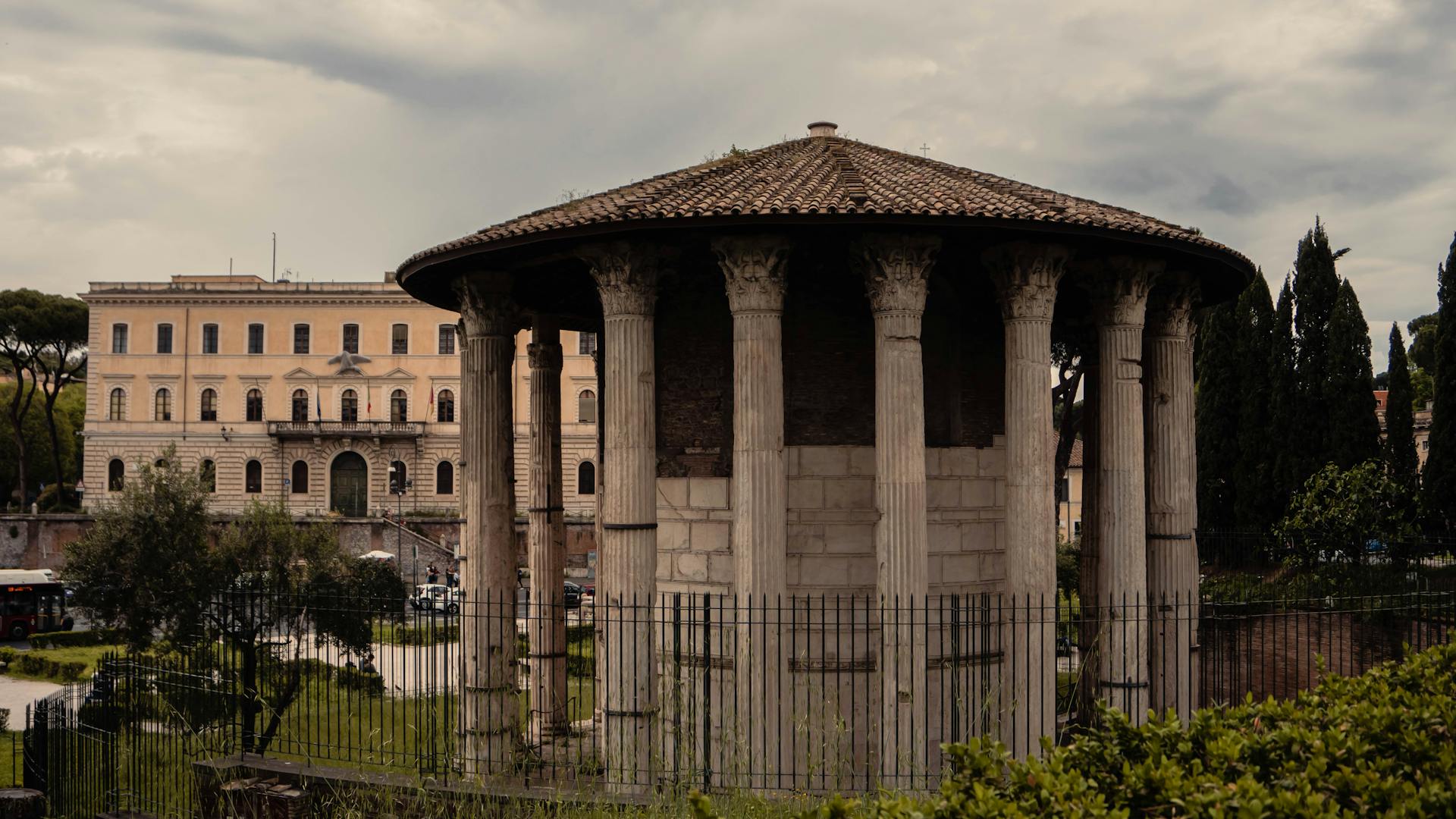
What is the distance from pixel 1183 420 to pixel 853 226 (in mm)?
5478

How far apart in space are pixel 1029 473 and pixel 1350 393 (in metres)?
20.8

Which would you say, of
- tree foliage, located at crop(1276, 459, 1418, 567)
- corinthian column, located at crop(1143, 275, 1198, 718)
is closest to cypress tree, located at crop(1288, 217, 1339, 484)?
tree foliage, located at crop(1276, 459, 1418, 567)

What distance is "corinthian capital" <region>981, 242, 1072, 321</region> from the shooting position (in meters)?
12.1

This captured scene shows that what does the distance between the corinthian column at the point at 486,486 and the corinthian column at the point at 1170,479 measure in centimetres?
746

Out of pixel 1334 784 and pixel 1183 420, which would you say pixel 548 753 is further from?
pixel 1334 784

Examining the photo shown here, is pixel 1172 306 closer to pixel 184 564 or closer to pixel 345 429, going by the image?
pixel 184 564

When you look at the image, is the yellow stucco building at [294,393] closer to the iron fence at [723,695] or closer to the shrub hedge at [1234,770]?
the iron fence at [723,695]

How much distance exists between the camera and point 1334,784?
5.11m

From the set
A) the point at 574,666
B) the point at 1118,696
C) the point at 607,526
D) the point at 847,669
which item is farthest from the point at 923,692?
the point at 574,666

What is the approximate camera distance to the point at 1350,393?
28.9m

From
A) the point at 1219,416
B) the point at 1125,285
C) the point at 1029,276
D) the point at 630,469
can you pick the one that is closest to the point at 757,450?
the point at 630,469

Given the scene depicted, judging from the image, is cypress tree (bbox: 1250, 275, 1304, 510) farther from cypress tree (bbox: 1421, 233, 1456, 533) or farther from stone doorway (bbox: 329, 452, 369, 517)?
stone doorway (bbox: 329, 452, 369, 517)

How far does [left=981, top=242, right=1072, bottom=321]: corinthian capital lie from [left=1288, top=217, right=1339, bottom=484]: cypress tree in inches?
791

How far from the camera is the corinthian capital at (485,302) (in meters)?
13.7
